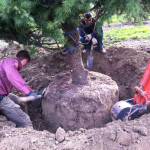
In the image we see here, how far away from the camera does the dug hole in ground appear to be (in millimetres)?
2143

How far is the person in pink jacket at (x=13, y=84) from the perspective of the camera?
108 inches

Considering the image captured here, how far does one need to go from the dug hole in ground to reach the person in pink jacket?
27cm

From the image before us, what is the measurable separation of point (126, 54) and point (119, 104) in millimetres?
2230

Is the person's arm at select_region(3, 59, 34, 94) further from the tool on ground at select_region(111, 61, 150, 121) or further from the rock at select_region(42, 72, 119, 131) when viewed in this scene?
the tool on ground at select_region(111, 61, 150, 121)

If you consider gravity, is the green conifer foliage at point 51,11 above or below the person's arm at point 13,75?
above

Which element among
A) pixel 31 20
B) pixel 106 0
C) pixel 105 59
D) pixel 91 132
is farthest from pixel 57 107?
pixel 105 59

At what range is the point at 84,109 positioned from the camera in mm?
2998

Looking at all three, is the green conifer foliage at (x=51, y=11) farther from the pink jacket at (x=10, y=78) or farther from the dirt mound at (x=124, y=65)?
the dirt mound at (x=124, y=65)

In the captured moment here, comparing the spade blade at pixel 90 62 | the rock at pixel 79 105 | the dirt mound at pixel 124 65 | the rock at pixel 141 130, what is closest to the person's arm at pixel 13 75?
the rock at pixel 79 105

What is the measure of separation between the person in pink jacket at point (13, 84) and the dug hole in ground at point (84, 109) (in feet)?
0.90

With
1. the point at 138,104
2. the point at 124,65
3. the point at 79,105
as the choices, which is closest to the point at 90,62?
the point at 124,65

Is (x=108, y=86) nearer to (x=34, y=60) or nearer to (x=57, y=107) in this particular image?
(x=57, y=107)

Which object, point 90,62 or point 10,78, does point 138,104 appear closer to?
point 10,78

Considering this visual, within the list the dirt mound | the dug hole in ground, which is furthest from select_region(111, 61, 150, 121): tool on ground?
the dirt mound
